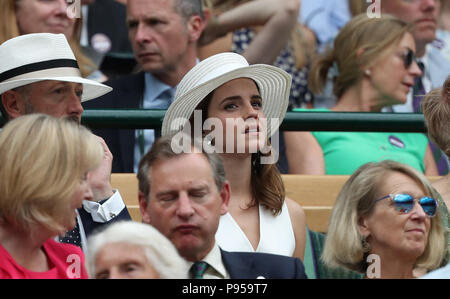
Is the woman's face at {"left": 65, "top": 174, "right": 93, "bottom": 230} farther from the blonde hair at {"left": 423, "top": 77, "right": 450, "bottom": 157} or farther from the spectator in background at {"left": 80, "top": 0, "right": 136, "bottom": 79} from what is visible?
the spectator in background at {"left": 80, "top": 0, "right": 136, "bottom": 79}

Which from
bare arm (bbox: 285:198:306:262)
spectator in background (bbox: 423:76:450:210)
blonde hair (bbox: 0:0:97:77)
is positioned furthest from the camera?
blonde hair (bbox: 0:0:97:77)

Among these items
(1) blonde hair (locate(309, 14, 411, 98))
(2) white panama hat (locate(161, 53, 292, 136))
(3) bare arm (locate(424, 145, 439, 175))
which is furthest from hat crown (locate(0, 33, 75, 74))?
(3) bare arm (locate(424, 145, 439, 175))

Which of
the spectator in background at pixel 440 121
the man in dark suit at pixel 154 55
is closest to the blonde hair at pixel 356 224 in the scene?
the spectator in background at pixel 440 121

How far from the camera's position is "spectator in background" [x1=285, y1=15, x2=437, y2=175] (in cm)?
511

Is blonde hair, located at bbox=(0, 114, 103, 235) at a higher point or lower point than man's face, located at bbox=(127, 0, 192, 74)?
lower

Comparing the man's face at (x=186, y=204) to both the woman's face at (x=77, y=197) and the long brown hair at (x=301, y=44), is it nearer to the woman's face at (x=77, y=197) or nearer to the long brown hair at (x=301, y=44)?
the woman's face at (x=77, y=197)

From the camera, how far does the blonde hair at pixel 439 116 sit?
4293 mm

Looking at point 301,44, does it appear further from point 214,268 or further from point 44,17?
point 214,268

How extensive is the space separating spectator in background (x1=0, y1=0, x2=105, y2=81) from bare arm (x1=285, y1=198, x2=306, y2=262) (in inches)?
54.2

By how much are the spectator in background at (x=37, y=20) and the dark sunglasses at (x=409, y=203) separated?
1.79m
